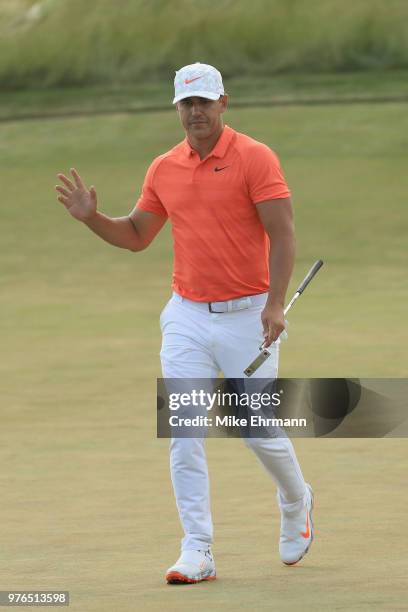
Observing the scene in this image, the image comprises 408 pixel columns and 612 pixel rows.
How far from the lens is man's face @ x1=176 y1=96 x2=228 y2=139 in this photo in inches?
263

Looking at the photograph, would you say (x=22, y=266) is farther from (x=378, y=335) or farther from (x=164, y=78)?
(x=164, y=78)

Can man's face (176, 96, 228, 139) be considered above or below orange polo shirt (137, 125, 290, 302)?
above

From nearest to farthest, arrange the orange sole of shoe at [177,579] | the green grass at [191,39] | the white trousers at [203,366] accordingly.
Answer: the orange sole of shoe at [177,579]
the white trousers at [203,366]
the green grass at [191,39]

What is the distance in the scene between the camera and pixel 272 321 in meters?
6.57

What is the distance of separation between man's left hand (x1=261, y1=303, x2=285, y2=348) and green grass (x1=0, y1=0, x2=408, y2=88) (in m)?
20.8

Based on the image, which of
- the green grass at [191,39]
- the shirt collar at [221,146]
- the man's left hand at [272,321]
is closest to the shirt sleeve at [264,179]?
the shirt collar at [221,146]

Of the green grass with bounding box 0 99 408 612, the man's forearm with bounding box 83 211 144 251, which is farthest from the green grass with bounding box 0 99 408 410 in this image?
the man's forearm with bounding box 83 211 144 251

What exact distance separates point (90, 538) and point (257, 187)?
1.70 meters

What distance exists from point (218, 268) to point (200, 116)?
0.60 metres

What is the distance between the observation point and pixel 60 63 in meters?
28.4

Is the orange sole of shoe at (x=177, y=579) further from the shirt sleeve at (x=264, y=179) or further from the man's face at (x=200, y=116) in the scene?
the man's face at (x=200, y=116)

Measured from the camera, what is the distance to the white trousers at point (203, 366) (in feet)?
21.5

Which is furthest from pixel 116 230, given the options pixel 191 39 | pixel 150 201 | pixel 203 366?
pixel 191 39

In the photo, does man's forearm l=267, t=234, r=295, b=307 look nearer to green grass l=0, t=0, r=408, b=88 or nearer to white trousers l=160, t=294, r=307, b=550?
white trousers l=160, t=294, r=307, b=550
